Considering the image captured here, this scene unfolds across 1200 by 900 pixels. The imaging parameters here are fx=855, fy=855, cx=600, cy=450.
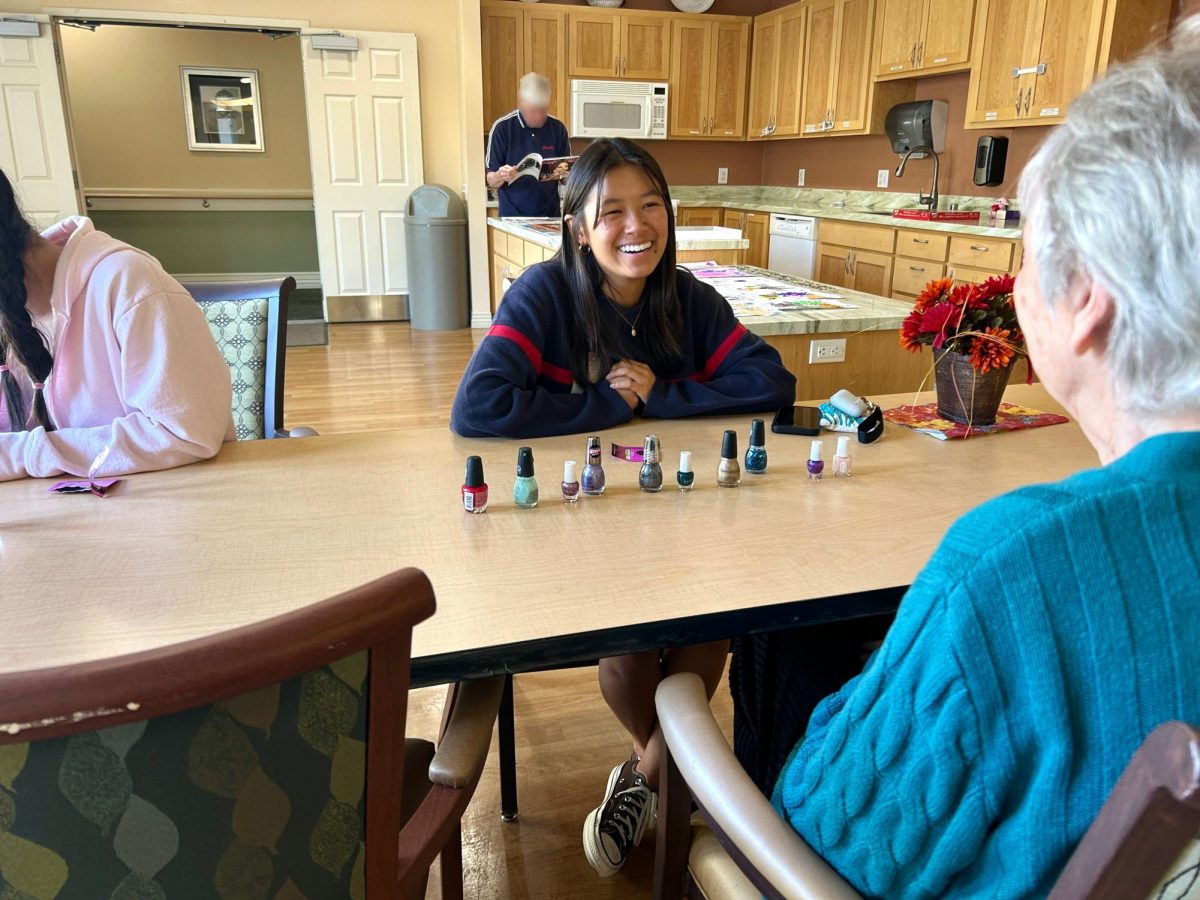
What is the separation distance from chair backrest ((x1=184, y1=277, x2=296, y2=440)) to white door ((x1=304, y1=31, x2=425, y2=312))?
4957 millimetres

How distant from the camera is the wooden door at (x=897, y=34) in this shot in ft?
18.1

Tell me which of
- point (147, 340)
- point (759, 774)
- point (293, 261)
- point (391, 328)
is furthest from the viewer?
point (293, 261)

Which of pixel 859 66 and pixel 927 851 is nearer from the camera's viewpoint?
pixel 927 851

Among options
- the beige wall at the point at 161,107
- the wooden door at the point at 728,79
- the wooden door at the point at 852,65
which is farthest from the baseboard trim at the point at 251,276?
the wooden door at the point at 852,65

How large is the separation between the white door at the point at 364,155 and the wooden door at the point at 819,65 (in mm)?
3025

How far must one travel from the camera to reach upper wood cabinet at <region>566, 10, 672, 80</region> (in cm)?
674

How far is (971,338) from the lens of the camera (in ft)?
5.31

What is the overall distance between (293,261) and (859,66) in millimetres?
6006

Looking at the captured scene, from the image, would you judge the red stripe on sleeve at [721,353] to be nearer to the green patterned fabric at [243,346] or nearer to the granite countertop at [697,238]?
the green patterned fabric at [243,346]

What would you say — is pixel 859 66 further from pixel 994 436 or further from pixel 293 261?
pixel 293 261


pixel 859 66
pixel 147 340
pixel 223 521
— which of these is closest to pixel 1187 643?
pixel 223 521

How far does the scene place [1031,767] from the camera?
602 mm

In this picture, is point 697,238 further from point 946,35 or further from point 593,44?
point 593,44

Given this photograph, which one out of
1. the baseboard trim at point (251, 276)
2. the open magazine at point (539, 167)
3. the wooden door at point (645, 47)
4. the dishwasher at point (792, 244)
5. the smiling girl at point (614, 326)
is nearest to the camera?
the smiling girl at point (614, 326)
